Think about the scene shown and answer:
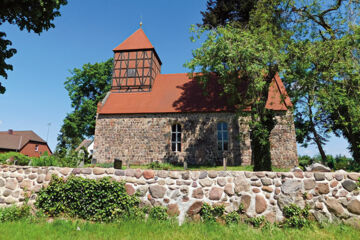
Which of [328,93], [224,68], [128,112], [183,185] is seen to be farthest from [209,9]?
[183,185]

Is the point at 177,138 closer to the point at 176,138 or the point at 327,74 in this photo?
the point at 176,138

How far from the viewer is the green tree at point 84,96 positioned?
69.7ft

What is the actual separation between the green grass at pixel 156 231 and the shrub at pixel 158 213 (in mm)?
266

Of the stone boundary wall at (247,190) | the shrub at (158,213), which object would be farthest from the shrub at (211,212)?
the shrub at (158,213)

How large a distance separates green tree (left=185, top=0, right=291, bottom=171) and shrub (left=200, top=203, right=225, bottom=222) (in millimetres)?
6075

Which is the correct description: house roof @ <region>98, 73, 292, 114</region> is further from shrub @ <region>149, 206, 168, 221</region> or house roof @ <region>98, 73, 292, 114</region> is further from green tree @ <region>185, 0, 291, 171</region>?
shrub @ <region>149, 206, 168, 221</region>

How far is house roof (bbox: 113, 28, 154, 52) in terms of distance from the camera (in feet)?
66.7

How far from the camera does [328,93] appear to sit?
876cm

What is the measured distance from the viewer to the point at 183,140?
1616 centimetres

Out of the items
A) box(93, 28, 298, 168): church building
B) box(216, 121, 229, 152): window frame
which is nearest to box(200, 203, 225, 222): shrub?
box(93, 28, 298, 168): church building

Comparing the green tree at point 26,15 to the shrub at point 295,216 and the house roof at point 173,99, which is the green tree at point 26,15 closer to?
the shrub at point 295,216

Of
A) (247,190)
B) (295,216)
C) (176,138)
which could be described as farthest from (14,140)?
(295,216)

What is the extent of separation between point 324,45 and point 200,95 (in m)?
9.72

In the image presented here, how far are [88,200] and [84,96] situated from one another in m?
21.1
